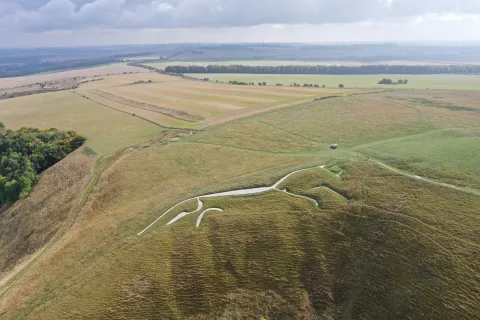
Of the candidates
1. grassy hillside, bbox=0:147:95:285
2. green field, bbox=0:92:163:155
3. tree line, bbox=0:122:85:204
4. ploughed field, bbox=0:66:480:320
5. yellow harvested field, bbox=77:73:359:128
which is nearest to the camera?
ploughed field, bbox=0:66:480:320

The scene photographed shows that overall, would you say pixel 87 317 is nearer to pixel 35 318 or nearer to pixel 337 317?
pixel 35 318

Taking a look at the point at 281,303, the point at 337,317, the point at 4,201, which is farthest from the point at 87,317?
the point at 4,201

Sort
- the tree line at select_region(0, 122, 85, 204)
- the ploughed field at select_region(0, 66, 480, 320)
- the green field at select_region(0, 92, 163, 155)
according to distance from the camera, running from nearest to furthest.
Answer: the ploughed field at select_region(0, 66, 480, 320), the tree line at select_region(0, 122, 85, 204), the green field at select_region(0, 92, 163, 155)

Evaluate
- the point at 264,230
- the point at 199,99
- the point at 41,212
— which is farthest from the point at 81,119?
the point at 264,230

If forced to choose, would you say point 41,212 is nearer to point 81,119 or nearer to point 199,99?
point 81,119

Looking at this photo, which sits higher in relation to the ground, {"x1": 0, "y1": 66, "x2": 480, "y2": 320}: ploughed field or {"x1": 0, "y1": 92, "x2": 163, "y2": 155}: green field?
{"x1": 0, "y1": 92, "x2": 163, "y2": 155}: green field

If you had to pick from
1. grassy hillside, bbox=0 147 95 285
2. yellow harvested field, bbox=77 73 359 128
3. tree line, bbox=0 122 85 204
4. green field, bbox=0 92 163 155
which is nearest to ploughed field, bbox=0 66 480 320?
grassy hillside, bbox=0 147 95 285

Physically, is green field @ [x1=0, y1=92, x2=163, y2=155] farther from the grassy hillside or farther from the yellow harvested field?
the grassy hillside

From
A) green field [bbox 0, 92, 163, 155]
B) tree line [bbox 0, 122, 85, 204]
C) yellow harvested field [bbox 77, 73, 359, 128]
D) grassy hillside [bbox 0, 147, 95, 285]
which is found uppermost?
yellow harvested field [bbox 77, 73, 359, 128]
